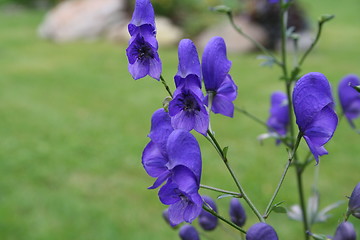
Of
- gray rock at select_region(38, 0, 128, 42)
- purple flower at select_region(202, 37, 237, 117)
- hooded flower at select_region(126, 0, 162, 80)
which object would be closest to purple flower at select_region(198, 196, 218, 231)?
purple flower at select_region(202, 37, 237, 117)

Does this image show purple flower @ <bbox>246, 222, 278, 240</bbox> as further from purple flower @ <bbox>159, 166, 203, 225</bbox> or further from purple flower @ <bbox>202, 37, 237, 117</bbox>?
purple flower @ <bbox>202, 37, 237, 117</bbox>

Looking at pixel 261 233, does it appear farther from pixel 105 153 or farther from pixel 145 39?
pixel 105 153

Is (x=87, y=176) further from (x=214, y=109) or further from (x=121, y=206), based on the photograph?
(x=214, y=109)

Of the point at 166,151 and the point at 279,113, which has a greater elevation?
the point at 166,151

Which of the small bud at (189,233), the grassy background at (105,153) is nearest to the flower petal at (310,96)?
the small bud at (189,233)

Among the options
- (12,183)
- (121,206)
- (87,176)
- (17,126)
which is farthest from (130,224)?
(17,126)

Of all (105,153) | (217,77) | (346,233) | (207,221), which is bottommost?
(105,153)

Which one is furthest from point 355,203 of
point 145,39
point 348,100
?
point 348,100
